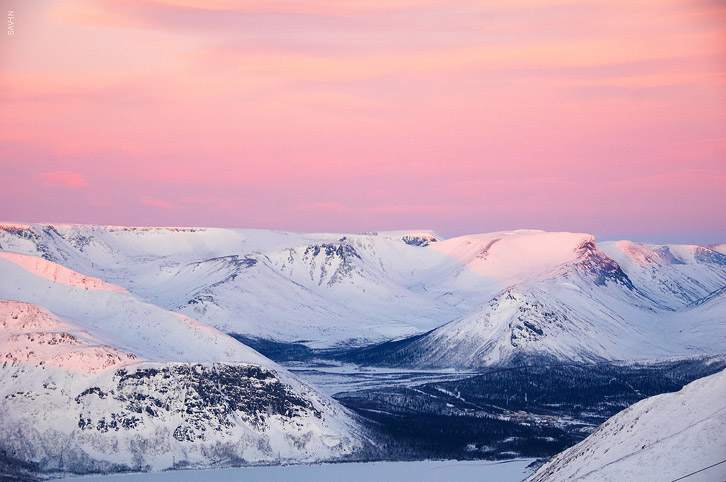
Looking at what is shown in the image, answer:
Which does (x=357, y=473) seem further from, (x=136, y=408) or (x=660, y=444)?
(x=660, y=444)

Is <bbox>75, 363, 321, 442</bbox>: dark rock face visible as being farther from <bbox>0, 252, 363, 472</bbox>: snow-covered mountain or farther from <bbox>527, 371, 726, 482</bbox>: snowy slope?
<bbox>527, 371, 726, 482</bbox>: snowy slope

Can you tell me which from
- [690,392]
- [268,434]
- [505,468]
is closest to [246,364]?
[268,434]

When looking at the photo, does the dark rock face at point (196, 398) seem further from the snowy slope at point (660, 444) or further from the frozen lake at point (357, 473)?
the snowy slope at point (660, 444)

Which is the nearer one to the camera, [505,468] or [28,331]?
[505,468]

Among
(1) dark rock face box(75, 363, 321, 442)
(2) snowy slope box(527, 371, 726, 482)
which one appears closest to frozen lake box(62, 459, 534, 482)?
(1) dark rock face box(75, 363, 321, 442)

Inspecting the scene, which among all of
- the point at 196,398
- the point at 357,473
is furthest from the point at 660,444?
the point at 196,398

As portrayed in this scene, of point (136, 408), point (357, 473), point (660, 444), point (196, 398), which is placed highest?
point (196, 398)

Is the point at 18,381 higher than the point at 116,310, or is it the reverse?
the point at 116,310

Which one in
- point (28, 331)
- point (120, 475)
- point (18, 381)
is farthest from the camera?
point (28, 331)

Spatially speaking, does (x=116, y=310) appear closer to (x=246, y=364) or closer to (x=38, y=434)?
(x=246, y=364)
